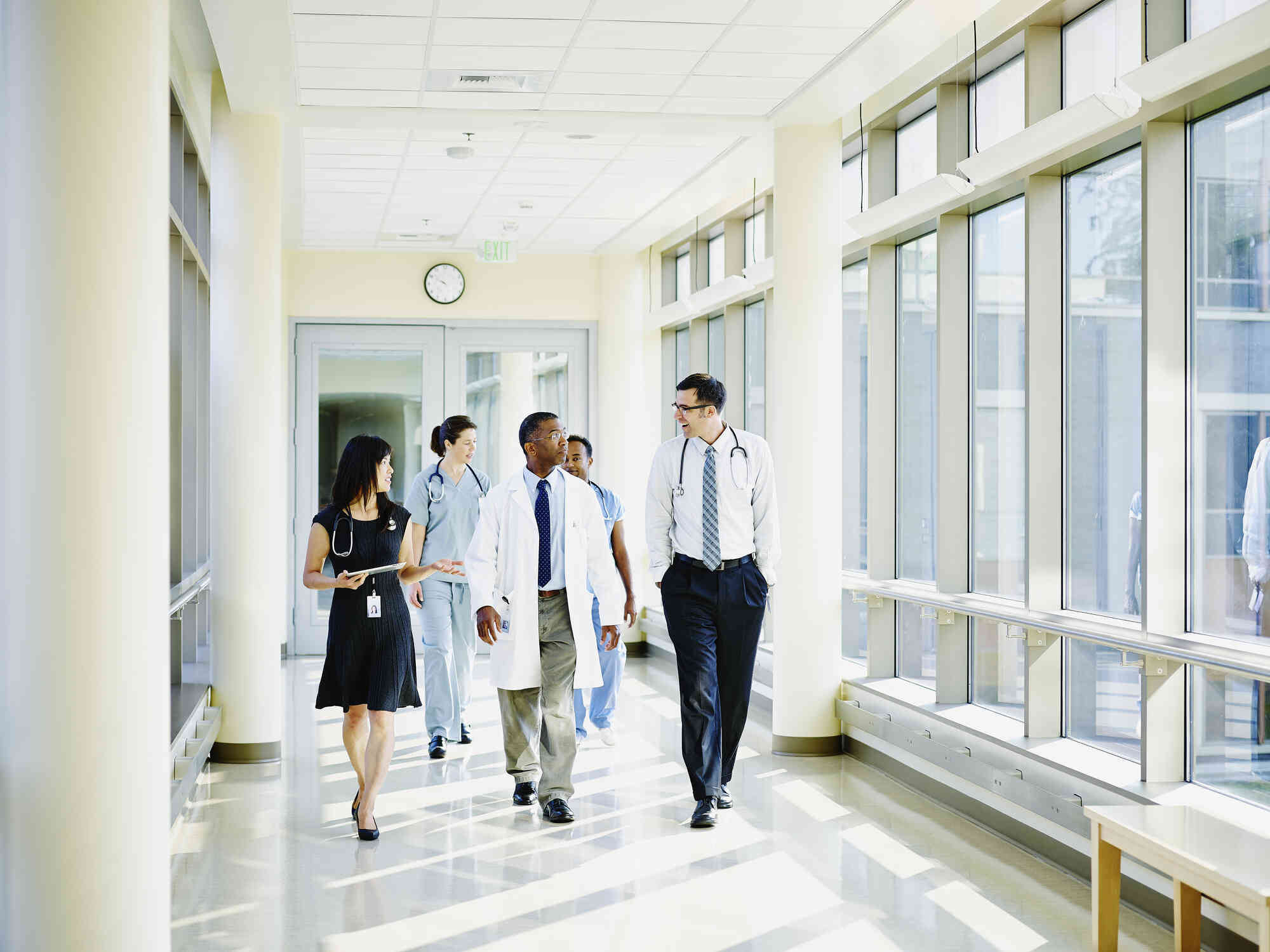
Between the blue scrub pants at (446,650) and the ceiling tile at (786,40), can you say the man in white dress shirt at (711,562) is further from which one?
the blue scrub pants at (446,650)

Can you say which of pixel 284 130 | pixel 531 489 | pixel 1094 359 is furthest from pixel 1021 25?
pixel 284 130

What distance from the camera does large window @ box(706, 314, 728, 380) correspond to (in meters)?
9.91

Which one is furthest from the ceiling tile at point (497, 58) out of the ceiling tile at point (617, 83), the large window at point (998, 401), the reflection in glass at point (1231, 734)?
the reflection in glass at point (1231, 734)

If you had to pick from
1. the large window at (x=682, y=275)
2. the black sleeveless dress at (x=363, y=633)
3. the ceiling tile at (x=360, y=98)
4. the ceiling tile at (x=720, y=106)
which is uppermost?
the ceiling tile at (x=360, y=98)

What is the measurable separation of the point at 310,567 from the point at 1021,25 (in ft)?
12.3

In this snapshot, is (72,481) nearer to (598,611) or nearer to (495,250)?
(598,611)

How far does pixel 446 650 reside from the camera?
6.73m

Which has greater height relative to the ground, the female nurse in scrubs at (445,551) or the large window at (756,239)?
the large window at (756,239)

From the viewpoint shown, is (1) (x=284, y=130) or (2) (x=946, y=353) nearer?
(2) (x=946, y=353)

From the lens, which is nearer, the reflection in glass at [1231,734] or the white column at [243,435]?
the reflection in glass at [1231,734]

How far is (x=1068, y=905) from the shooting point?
4.23 metres

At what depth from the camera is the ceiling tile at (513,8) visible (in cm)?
491

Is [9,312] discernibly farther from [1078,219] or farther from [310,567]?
[1078,219]

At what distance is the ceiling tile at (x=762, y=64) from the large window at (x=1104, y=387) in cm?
132
